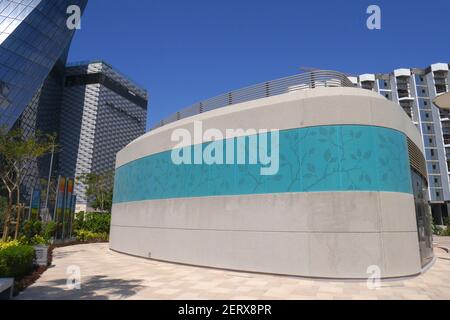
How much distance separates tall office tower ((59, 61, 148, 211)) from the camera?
109562 mm

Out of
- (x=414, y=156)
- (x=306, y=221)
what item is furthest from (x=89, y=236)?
(x=414, y=156)

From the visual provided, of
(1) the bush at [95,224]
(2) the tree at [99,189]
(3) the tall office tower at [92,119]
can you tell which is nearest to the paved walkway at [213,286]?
(1) the bush at [95,224]

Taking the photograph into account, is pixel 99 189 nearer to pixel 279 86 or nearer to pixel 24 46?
pixel 24 46

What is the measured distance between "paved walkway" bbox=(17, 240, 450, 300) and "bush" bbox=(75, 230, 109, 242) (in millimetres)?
18947

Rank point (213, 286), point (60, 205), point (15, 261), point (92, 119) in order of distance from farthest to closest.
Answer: point (92, 119) → point (60, 205) → point (15, 261) → point (213, 286)

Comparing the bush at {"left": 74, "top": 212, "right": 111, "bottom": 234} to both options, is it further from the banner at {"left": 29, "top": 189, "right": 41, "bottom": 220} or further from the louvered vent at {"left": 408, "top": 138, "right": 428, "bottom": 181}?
the louvered vent at {"left": 408, "top": 138, "right": 428, "bottom": 181}

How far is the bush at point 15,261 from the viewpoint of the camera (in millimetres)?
9985

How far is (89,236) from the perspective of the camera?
3123 cm

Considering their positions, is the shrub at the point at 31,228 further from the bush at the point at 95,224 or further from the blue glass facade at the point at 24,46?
the blue glass facade at the point at 24,46

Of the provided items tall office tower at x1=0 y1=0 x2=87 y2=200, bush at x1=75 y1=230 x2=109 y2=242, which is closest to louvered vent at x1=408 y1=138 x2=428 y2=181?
bush at x1=75 y1=230 x2=109 y2=242

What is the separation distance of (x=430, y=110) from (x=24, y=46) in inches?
3427

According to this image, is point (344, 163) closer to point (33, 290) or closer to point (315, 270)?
point (315, 270)
